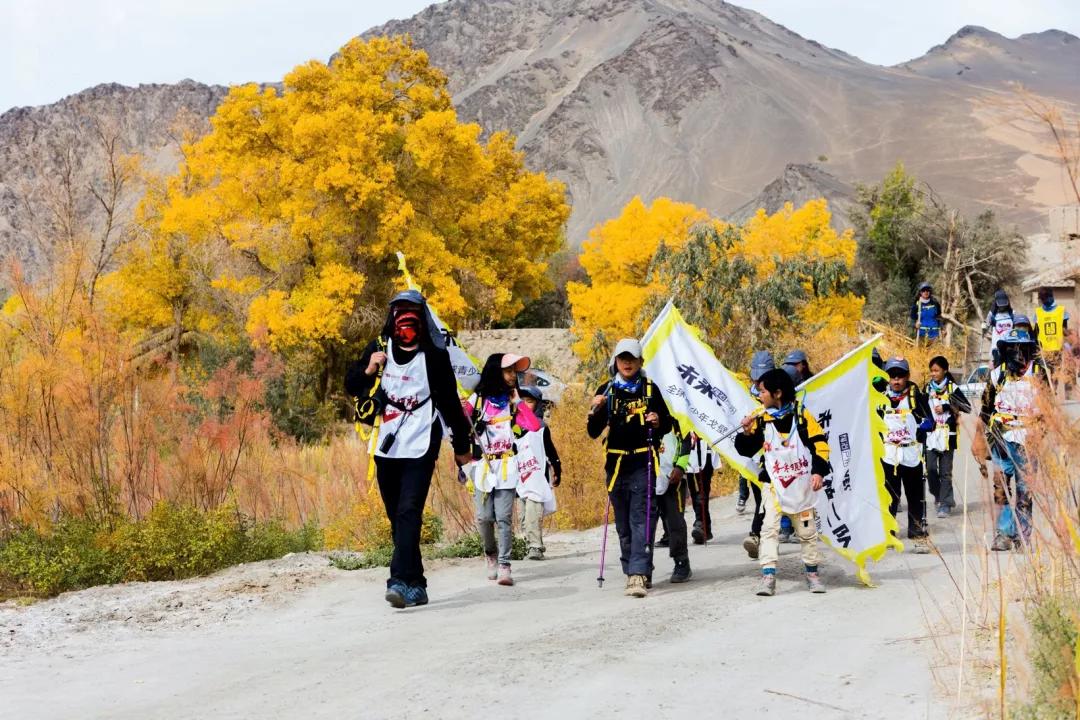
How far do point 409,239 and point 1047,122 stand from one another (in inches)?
1281

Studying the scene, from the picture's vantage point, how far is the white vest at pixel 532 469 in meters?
11.6

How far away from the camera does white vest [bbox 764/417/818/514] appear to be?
32.5 ft

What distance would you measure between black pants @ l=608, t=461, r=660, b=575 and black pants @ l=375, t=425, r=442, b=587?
156cm

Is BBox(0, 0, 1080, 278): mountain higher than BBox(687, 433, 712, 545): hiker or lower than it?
higher

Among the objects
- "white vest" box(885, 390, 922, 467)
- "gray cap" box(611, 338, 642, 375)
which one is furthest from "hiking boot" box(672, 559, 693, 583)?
"white vest" box(885, 390, 922, 467)

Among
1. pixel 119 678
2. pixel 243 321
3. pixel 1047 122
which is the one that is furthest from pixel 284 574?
Result: pixel 243 321

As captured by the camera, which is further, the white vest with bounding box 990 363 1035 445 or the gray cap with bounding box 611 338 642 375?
the white vest with bounding box 990 363 1035 445

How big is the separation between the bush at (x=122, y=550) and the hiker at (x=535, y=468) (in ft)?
8.79

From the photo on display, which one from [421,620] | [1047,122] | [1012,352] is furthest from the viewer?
[1012,352]

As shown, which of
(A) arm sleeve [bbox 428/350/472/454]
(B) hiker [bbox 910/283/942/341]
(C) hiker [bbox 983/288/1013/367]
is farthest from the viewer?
(B) hiker [bbox 910/283/942/341]

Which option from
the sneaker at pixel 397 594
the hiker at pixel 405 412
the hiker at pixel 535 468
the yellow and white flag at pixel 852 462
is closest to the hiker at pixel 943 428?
the yellow and white flag at pixel 852 462

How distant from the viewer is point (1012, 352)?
1105cm

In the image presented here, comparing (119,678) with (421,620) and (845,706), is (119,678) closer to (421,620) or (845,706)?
(421,620)

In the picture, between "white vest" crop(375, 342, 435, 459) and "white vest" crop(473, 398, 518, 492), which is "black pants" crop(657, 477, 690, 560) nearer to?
"white vest" crop(473, 398, 518, 492)
